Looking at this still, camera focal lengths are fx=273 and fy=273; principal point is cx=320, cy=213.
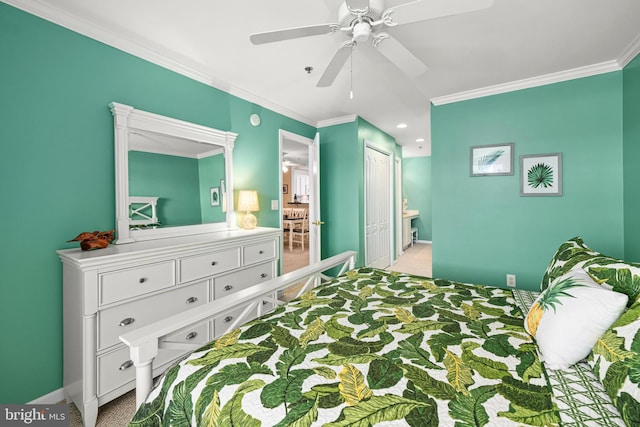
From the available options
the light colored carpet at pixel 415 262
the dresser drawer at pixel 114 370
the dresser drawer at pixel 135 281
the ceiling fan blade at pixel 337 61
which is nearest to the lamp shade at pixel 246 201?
the dresser drawer at pixel 135 281

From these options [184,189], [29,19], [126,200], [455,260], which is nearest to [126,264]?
[126,200]

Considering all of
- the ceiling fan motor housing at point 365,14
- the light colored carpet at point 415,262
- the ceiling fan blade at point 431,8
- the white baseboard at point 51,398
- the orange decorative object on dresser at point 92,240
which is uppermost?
the ceiling fan motor housing at point 365,14

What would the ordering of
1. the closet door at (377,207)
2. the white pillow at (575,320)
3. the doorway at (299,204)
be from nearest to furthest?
the white pillow at (575,320) → the doorway at (299,204) → the closet door at (377,207)

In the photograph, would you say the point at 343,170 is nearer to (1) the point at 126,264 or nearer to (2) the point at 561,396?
(1) the point at 126,264

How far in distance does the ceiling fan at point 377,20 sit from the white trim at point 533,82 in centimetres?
181

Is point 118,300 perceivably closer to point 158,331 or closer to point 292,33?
point 158,331

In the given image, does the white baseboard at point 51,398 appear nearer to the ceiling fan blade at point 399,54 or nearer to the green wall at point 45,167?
the green wall at point 45,167

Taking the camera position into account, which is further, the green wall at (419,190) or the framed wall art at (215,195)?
the green wall at (419,190)

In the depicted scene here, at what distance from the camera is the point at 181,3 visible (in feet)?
5.53

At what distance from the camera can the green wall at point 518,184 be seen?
8.44 feet

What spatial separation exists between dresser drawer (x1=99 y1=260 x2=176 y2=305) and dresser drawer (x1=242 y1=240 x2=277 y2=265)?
685mm

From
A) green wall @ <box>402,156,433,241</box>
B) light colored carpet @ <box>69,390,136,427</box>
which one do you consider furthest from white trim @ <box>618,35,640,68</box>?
green wall @ <box>402,156,433,241</box>

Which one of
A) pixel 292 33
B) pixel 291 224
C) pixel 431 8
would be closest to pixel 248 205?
pixel 292 33

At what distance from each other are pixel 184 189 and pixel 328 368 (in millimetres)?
2120
